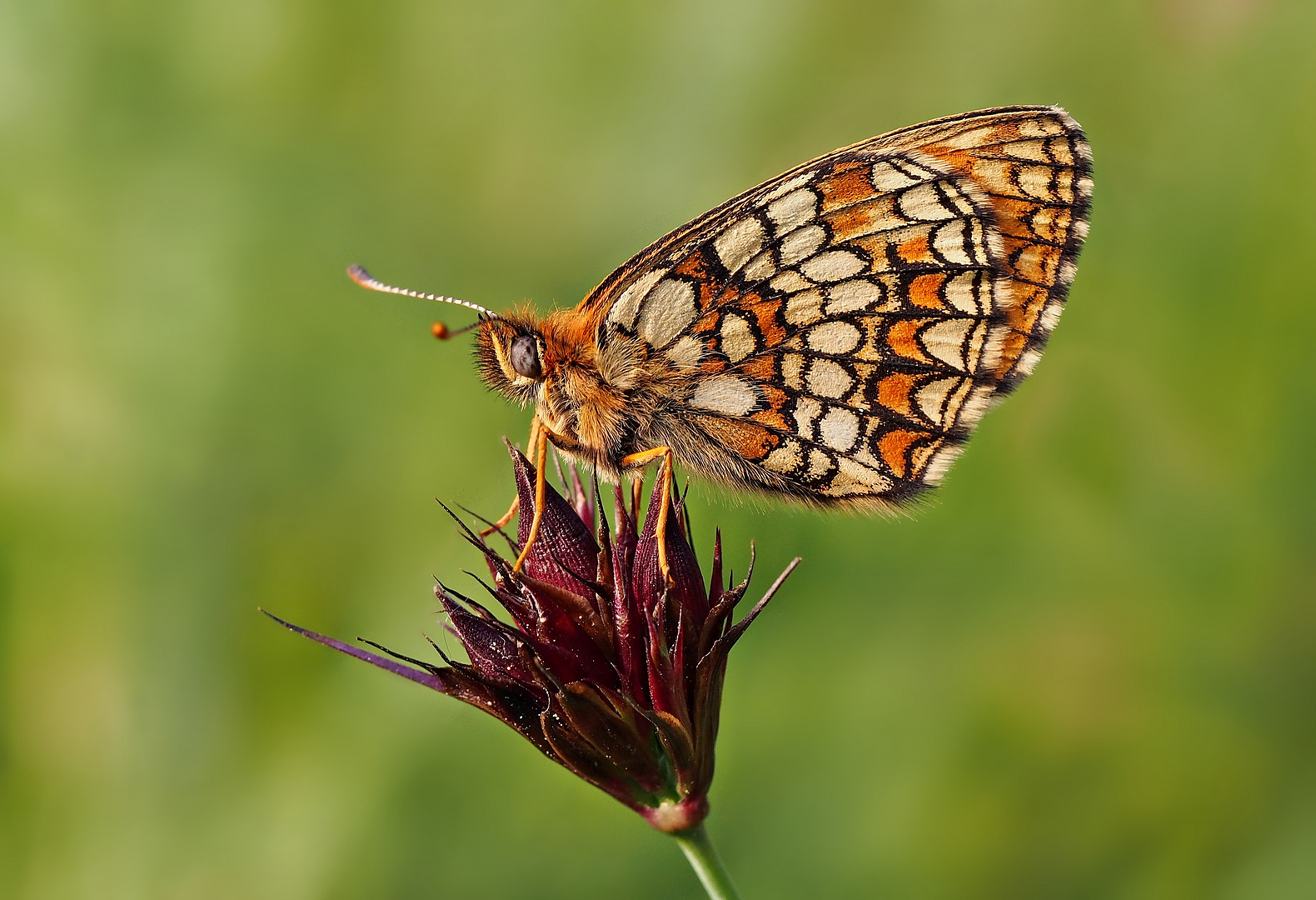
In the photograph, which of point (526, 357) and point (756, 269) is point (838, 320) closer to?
point (756, 269)

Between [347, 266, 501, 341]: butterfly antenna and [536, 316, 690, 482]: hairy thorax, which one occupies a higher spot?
[347, 266, 501, 341]: butterfly antenna

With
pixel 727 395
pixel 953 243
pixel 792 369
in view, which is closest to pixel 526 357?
pixel 727 395

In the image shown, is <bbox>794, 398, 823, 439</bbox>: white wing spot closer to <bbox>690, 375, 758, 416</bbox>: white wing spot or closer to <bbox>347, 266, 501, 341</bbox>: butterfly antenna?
<bbox>690, 375, 758, 416</bbox>: white wing spot

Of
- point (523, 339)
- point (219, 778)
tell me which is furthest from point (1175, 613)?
point (219, 778)

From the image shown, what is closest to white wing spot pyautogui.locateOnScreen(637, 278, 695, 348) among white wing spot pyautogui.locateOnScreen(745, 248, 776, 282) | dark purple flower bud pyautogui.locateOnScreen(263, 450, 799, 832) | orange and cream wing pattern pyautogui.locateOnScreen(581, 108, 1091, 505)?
orange and cream wing pattern pyautogui.locateOnScreen(581, 108, 1091, 505)

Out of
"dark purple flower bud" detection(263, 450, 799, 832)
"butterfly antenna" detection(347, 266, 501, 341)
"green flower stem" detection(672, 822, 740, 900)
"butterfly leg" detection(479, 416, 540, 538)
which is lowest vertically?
"green flower stem" detection(672, 822, 740, 900)

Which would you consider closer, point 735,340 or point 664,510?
point 664,510
